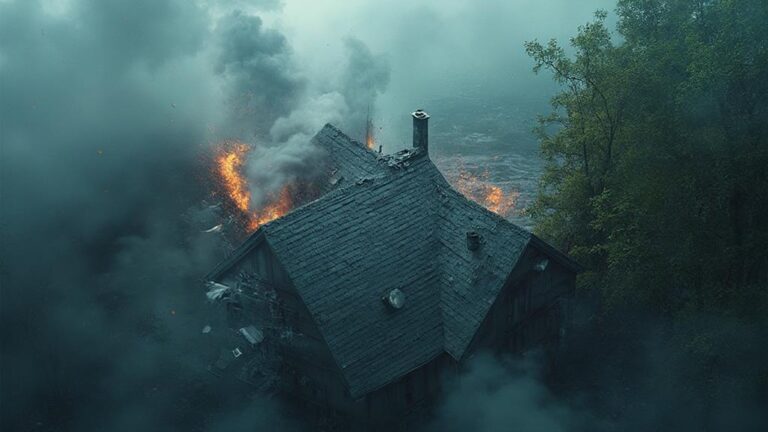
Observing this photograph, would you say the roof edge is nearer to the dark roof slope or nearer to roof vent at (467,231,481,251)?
the dark roof slope

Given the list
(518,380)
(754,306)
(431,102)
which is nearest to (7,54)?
(518,380)

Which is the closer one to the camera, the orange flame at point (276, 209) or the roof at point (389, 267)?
the roof at point (389, 267)

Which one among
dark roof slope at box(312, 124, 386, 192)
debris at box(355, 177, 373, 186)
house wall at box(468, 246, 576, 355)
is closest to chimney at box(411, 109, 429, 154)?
dark roof slope at box(312, 124, 386, 192)

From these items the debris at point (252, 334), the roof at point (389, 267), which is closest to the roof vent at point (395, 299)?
the roof at point (389, 267)

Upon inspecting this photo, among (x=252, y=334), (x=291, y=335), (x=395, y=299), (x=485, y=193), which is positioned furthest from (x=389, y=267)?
(x=485, y=193)

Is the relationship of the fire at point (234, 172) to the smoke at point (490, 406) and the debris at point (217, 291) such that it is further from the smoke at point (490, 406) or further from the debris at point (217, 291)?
the smoke at point (490, 406)

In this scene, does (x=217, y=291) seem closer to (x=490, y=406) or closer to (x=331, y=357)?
(x=331, y=357)

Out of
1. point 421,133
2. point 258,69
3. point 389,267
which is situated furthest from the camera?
point 258,69
